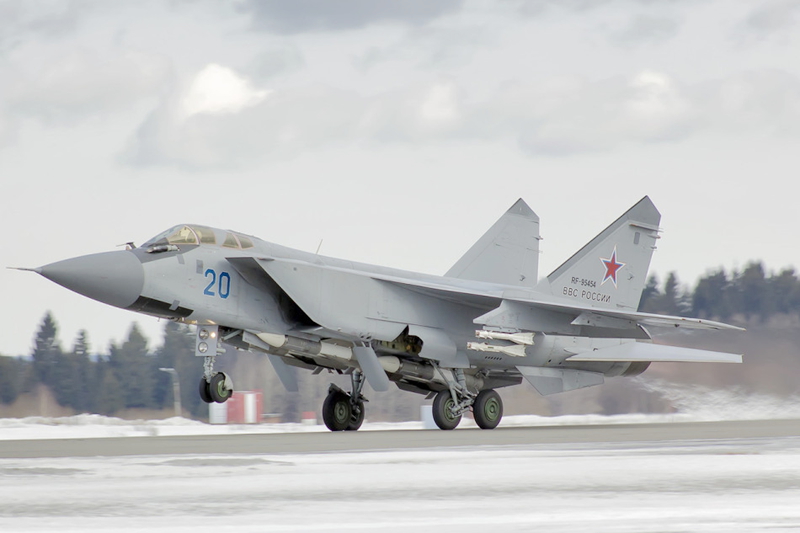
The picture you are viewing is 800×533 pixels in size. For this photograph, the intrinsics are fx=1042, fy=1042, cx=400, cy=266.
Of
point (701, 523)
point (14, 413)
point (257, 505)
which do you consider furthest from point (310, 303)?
point (14, 413)

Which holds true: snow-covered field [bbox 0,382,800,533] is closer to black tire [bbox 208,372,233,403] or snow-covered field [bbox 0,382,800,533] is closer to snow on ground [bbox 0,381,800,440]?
black tire [bbox 208,372,233,403]

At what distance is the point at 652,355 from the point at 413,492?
11947 millimetres

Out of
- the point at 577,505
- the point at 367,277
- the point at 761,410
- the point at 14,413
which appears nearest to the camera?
the point at 577,505

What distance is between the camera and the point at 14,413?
84.1 ft

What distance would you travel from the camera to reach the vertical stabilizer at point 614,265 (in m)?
17.7

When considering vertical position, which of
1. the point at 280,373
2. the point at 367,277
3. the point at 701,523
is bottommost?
the point at 701,523

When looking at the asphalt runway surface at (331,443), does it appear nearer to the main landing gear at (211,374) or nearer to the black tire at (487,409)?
the main landing gear at (211,374)

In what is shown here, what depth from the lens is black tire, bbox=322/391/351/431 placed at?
16297 millimetres

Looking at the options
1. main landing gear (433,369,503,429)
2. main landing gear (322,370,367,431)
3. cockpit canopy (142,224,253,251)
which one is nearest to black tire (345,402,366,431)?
main landing gear (322,370,367,431)

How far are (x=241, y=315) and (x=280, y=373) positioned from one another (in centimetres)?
190

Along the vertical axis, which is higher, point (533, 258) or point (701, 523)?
point (533, 258)

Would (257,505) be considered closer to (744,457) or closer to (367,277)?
(744,457)

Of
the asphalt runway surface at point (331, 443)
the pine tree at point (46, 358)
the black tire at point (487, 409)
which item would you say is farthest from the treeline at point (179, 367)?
the asphalt runway surface at point (331, 443)

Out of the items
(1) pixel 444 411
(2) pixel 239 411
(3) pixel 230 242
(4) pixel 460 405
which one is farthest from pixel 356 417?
(2) pixel 239 411
